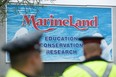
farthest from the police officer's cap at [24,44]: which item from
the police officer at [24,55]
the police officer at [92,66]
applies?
the police officer at [92,66]

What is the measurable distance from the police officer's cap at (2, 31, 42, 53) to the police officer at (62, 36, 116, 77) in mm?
1558

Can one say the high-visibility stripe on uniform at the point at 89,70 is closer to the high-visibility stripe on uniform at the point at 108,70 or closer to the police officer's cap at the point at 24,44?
the high-visibility stripe on uniform at the point at 108,70

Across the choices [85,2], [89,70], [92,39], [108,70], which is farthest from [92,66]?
[85,2]

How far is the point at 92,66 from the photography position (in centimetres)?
519

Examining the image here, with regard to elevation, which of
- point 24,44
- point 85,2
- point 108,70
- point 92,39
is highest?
point 85,2

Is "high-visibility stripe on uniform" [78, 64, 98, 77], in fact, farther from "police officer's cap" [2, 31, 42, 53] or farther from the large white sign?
the large white sign

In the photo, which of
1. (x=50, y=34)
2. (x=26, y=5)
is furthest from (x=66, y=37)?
(x=26, y=5)

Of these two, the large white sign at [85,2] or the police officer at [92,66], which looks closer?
the police officer at [92,66]

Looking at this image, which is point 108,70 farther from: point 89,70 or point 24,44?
point 24,44

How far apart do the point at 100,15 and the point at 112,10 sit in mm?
694

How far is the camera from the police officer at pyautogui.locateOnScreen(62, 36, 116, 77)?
5.15m

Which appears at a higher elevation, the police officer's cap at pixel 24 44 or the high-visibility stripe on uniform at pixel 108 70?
the police officer's cap at pixel 24 44

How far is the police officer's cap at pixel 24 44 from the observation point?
3.53 meters

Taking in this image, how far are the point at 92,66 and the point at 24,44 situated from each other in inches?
69.1
